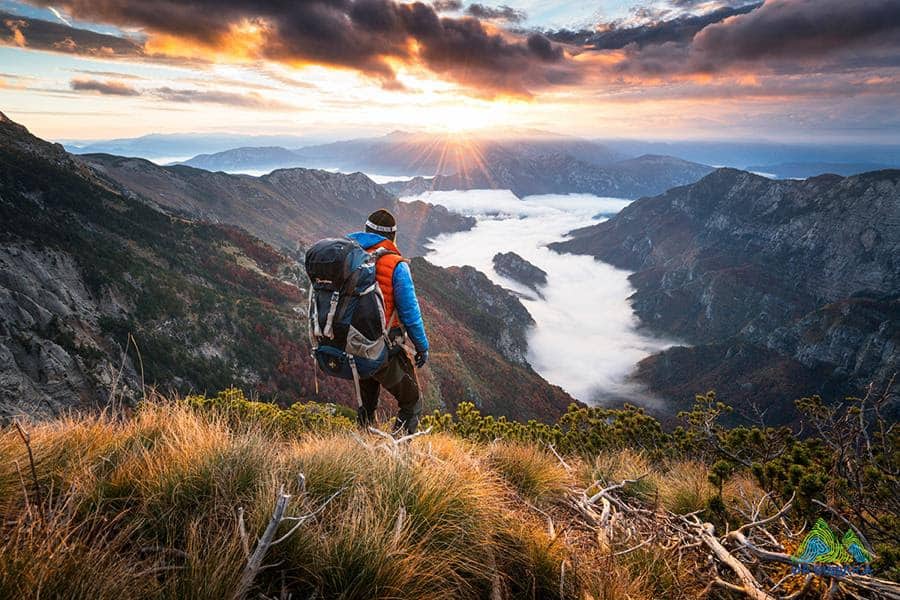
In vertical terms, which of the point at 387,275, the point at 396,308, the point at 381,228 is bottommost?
the point at 396,308

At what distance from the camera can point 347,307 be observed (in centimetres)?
468

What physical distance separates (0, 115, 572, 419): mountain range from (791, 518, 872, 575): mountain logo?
9.51 m

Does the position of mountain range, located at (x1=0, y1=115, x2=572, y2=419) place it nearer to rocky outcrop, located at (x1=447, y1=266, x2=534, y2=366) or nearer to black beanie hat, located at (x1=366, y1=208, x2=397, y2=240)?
black beanie hat, located at (x1=366, y1=208, x2=397, y2=240)

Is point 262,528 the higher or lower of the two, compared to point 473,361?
higher

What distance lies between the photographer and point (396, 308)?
16.8 ft

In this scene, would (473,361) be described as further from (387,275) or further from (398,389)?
(387,275)

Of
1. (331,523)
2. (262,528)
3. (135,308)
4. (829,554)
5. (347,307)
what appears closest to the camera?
(262,528)

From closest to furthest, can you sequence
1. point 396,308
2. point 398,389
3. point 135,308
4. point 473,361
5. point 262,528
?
1. point 262,528
2. point 396,308
3. point 398,389
4. point 135,308
5. point 473,361

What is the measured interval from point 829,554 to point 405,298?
426 centimetres

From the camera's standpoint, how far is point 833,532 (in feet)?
11.7

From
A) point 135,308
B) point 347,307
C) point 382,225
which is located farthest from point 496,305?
point 347,307

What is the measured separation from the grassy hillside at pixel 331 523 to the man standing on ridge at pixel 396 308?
86cm

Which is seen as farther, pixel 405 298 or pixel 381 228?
pixel 381 228

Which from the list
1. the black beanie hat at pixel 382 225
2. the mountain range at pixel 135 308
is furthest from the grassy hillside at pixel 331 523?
the mountain range at pixel 135 308
